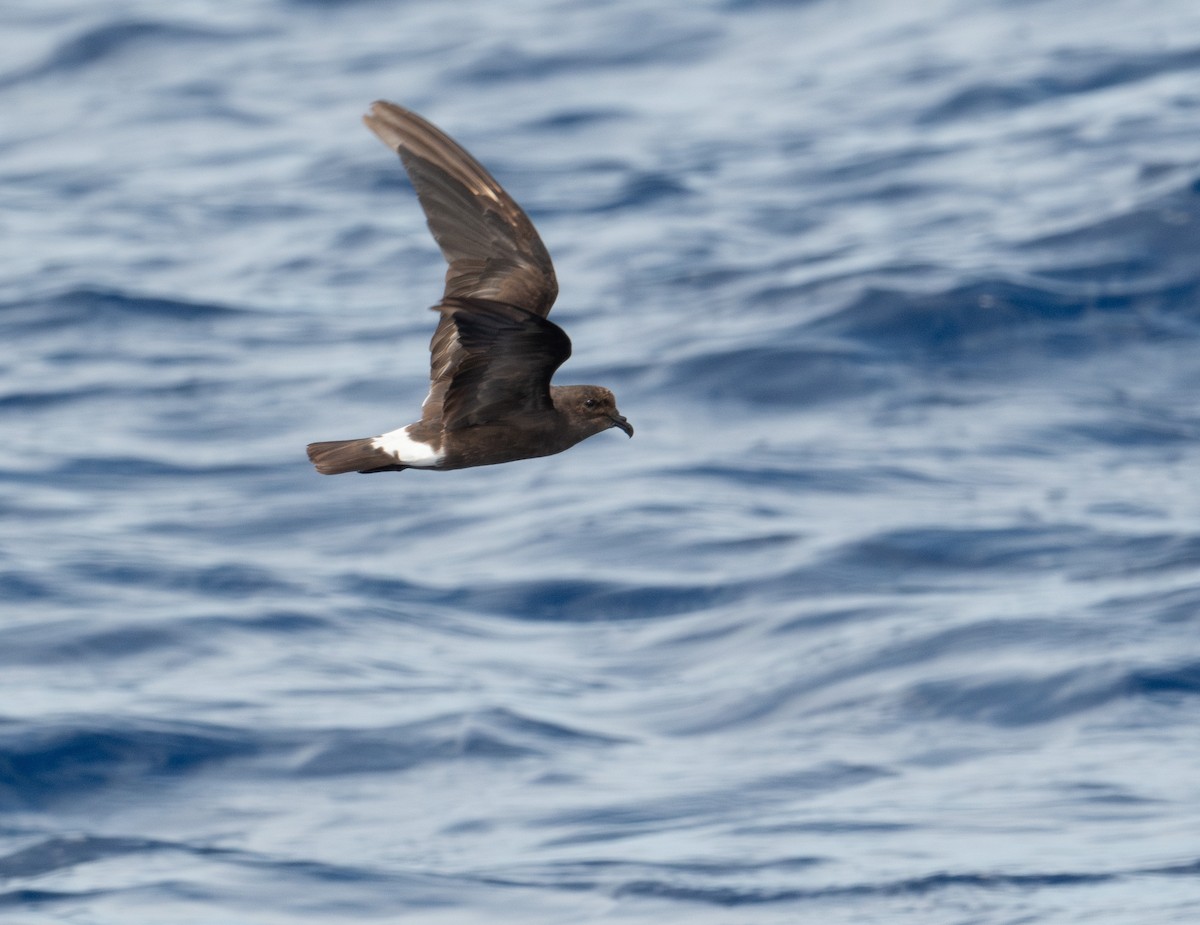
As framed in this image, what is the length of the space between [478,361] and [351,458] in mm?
632

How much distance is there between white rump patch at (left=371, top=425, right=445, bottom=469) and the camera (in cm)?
755

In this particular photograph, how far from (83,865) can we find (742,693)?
4.71 m

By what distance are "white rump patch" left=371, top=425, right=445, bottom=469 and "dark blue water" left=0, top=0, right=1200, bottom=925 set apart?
6.17m

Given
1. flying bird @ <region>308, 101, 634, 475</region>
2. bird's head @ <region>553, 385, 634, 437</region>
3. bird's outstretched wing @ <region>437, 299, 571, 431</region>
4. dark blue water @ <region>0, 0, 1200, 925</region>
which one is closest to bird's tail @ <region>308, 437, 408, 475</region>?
flying bird @ <region>308, 101, 634, 475</region>

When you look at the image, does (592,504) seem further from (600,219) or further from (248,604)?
(600,219)

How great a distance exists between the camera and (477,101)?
28000 millimetres

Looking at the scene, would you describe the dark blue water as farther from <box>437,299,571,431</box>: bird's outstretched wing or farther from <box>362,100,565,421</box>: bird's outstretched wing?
<box>437,299,571,431</box>: bird's outstretched wing

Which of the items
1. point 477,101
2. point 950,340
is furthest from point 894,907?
point 477,101

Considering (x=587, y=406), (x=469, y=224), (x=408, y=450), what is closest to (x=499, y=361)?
(x=408, y=450)

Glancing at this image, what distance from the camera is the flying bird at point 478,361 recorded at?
7.36 meters

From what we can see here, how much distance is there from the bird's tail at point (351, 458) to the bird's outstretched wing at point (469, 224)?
10.7 inches

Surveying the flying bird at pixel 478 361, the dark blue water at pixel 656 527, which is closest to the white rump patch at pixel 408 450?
the flying bird at pixel 478 361

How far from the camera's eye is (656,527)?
17.6 metres

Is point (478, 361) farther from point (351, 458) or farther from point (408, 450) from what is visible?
point (351, 458)
